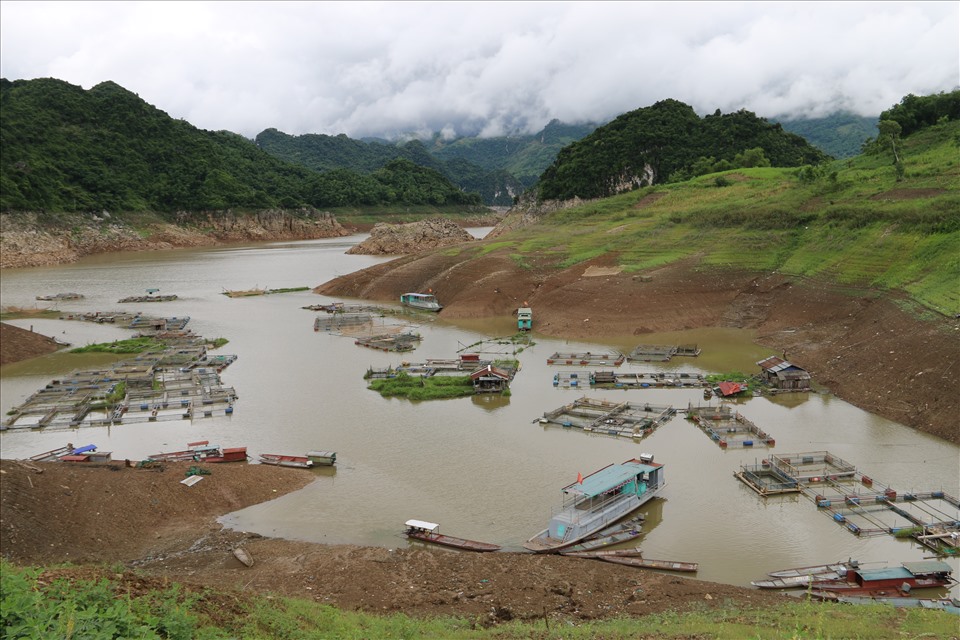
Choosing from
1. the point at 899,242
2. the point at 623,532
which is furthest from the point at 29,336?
the point at 899,242

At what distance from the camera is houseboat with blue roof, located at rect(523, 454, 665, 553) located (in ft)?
67.4

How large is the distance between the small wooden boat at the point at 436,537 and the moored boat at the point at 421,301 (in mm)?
42667

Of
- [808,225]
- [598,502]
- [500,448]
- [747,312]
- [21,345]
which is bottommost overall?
[500,448]

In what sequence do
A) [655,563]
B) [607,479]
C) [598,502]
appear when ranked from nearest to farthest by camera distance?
[655,563] → [598,502] → [607,479]

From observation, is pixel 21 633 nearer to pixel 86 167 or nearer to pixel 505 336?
pixel 505 336

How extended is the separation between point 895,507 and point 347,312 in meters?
49.0

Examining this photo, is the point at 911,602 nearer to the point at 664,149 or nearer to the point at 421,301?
the point at 421,301

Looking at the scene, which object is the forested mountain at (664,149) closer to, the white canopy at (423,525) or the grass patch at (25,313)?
the grass patch at (25,313)

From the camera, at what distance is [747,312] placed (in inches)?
2029

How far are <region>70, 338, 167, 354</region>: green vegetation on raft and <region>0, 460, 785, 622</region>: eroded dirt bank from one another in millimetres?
25686

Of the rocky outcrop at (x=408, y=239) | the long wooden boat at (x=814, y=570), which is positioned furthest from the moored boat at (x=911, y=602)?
the rocky outcrop at (x=408, y=239)

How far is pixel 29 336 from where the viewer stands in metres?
50.1

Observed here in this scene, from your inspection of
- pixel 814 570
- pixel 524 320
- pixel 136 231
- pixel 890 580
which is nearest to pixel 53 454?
pixel 814 570

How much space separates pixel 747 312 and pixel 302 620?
148ft
